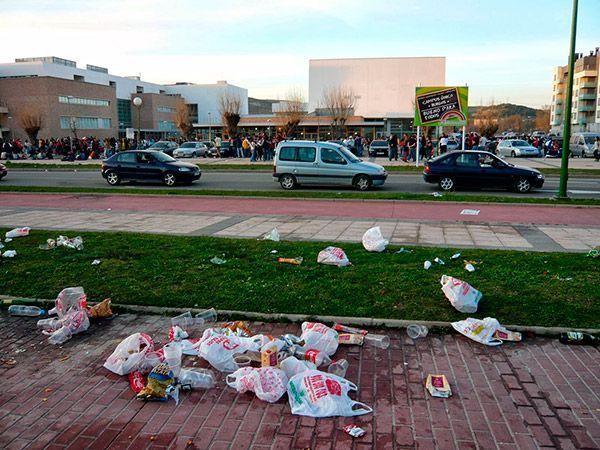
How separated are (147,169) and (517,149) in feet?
97.9

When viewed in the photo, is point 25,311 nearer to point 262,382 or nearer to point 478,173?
point 262,382

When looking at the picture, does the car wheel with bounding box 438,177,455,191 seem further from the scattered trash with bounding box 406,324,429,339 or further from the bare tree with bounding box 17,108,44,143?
the bare tree with bounding box 17,108,44,143

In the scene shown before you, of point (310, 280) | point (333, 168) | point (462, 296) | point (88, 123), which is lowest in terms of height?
point (310, 280)

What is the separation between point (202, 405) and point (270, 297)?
96.1 inches

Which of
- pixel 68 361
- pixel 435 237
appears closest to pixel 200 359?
pixel 68 361

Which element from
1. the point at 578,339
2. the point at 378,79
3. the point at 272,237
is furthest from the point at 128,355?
the point at 378,79

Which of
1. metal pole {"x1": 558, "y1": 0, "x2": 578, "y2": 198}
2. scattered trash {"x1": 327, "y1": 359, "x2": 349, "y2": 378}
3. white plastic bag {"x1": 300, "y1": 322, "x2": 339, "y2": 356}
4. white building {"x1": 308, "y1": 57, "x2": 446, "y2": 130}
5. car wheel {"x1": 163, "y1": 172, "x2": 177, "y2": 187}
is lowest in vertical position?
scattered trash {"x1": 327, "y1": 359, "x2": 349, "y2": 378}

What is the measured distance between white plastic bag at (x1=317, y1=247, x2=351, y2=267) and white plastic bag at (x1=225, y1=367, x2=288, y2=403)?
3.62 meters

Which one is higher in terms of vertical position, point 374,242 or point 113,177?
point 113,177

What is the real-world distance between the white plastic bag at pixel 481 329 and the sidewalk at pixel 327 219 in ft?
13.5

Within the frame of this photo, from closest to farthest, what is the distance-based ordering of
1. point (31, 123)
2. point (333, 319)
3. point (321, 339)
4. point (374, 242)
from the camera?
point (321, 339)
point (333, 319)
point (374, 242)
point (31, 123)

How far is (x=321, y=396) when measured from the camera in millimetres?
4246

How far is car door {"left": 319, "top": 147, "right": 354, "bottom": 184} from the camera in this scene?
62.9 ft

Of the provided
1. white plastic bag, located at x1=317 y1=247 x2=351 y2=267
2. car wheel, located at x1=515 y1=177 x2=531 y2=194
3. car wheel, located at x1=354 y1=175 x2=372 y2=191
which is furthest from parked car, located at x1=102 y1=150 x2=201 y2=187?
white plastic bag, located at x1=317 y1=247 x2=351 y2=267
